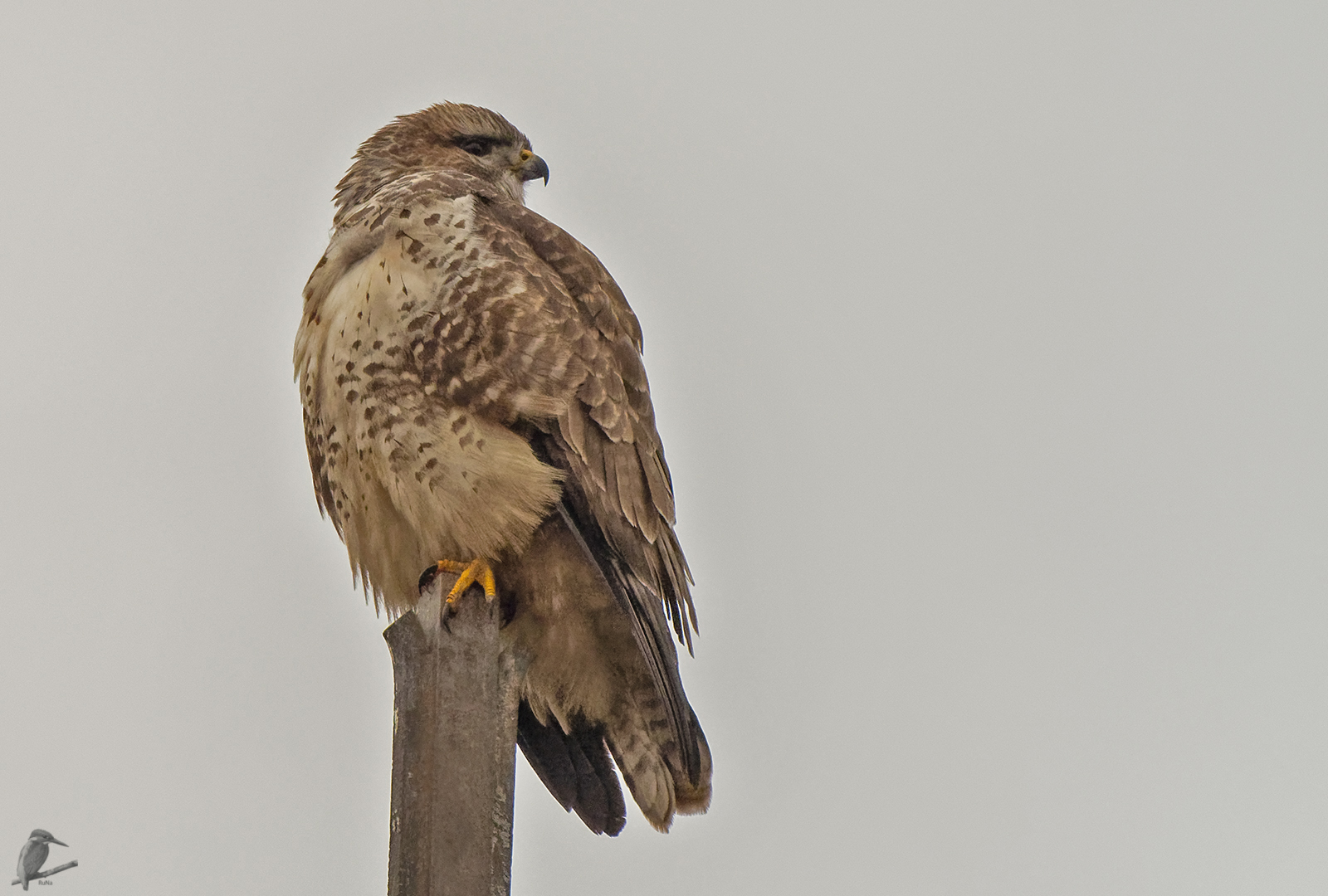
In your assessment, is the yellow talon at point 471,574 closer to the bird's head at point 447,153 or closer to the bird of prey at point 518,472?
the bird of prey at point 518,472

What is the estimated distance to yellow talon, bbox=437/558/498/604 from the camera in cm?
336

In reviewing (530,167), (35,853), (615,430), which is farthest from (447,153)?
(35,853)

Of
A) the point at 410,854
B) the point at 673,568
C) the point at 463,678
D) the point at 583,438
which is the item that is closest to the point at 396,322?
the point at 583,438

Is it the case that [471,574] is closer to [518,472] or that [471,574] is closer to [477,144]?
[518,472]

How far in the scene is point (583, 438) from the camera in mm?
3906

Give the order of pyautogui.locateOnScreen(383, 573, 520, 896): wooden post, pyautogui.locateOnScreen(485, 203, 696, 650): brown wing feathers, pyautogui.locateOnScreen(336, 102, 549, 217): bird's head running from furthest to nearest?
pyautogui.locateOnScreen(336, 102, 549, 217): bird's head
pyautogui.locateOnScreen(485, 203, 696, 650): brown wing feathers
pyautogui.locateOnScreen(383, 573, 520, 896): wooden post

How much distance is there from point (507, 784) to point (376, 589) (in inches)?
68.1

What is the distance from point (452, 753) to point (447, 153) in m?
2.94

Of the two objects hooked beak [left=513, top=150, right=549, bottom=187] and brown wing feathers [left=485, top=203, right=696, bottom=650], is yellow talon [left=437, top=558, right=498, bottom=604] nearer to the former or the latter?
brown wing feathers [left=485, top=203, right=696, bottom=650]

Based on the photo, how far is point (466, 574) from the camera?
3.45m

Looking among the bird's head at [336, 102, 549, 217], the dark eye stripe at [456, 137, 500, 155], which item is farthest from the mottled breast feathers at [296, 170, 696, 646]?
the dark eye stripe at [456, 137, 500, 155]

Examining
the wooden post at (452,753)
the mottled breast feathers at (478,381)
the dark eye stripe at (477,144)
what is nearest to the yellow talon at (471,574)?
the mottled breast feathers at (478,381)

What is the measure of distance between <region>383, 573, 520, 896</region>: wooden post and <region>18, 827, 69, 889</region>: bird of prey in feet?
3.84

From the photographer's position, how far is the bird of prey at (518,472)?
3.73m
